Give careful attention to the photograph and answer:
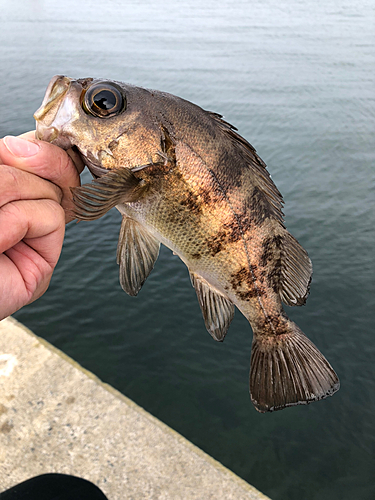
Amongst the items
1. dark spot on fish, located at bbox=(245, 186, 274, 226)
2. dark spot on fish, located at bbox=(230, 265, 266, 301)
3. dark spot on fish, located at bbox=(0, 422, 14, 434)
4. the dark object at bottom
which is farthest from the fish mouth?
dark spot on fish, located at bbox=(0, 422, 14, 434)

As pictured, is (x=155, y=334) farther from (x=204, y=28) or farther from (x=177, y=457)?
(x=204, y=28)

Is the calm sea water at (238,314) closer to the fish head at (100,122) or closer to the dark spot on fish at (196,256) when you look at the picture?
the dark spot on fish at (196,256)

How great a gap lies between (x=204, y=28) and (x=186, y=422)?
25457 mm

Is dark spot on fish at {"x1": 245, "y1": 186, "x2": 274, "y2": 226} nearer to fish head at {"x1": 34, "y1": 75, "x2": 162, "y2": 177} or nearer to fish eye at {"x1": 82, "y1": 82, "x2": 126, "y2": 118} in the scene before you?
fish head at {"x1": 34, "y1": 75, "x2": 162, "y2": 177}

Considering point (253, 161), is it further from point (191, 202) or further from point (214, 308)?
point (214, 308)

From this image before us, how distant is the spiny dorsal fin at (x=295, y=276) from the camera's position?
205cm

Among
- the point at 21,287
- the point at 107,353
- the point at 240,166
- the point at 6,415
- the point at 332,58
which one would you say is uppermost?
the point at 240,166

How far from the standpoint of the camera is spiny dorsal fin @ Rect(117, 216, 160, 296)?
2.17 m

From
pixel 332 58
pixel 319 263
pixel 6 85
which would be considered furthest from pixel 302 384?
pixel 332 58

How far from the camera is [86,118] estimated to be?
1.73 m

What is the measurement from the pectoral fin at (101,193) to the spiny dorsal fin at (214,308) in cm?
61

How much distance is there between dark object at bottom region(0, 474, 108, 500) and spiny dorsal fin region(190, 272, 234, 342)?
308 cm

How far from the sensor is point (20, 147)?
157 cm

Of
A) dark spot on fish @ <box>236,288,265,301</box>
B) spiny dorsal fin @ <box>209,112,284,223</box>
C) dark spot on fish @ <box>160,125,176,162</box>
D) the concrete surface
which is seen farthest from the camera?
the concrete surface
